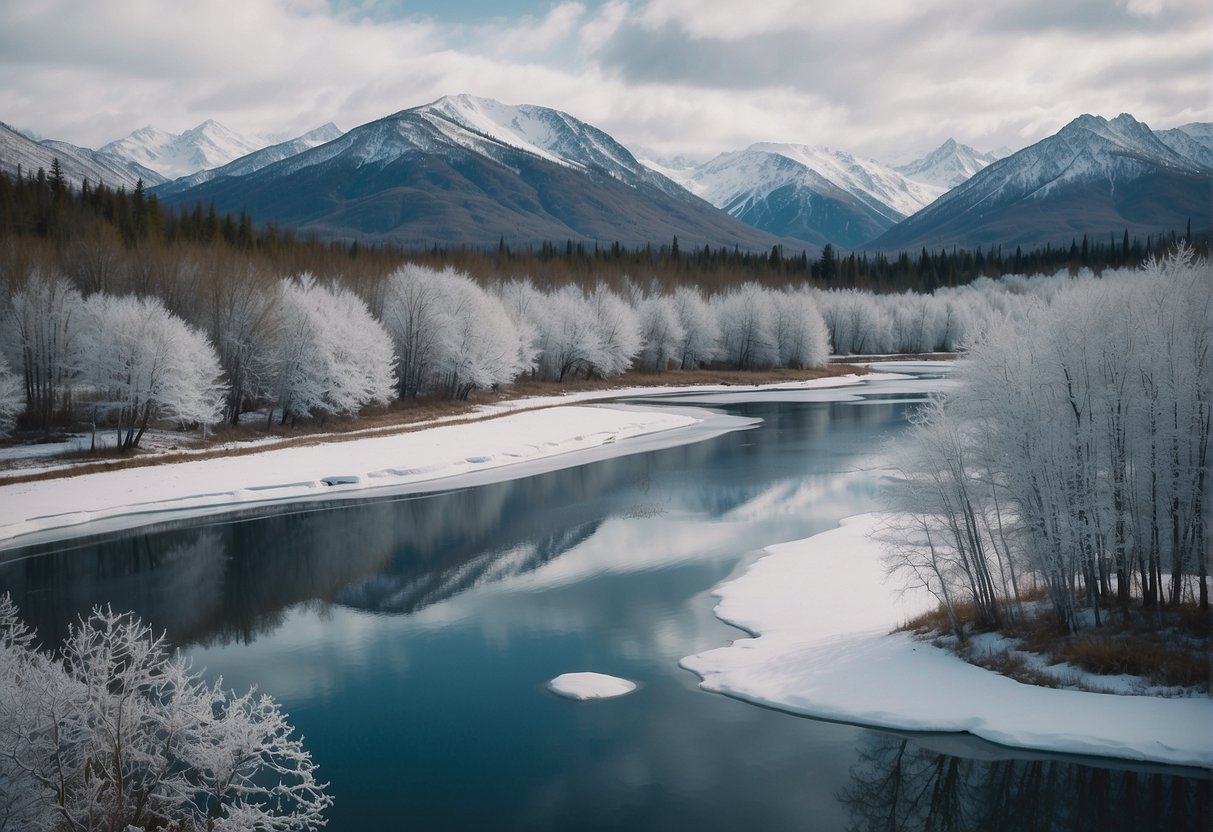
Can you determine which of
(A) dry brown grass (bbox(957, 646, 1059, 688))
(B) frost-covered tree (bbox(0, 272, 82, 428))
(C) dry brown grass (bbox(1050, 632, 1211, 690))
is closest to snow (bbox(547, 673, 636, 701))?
(A) dry brown grass (bbox(957, 646, 1059, 688))

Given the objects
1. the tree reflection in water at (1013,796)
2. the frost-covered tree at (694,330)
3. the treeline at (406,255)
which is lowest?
the tree reflection in water at (1013,796)

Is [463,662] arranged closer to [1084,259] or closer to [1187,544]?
[1187,544]

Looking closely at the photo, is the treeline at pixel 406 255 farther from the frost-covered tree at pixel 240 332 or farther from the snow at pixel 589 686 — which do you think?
the snow at pixel 589 686

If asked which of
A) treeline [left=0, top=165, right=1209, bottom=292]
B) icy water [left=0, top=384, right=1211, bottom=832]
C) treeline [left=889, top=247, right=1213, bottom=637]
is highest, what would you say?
treeline [left=0, top=165, right=1209, bottom=292]

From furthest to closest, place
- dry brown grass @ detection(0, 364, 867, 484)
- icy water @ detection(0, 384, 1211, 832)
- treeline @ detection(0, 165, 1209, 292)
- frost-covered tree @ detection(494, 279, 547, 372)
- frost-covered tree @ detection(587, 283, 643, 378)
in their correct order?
1. frost-covered tree @ detection(587, 283, 643, 378)
2. frost-covered tree @ detection(494, 279, 547, 372)
3. treeline @ detection(0, 165, 1209, 292)
4. dry brown grass @ detection(0, 364, 867, 484)
5. icy water @ detection(0, 384, 1211, 832)

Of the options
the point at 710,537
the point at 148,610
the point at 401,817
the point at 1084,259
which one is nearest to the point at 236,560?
the point at 148,610

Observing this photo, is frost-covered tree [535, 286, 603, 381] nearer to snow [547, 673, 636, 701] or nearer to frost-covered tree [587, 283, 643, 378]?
frost-covered tree [587, 283, 643, 378]

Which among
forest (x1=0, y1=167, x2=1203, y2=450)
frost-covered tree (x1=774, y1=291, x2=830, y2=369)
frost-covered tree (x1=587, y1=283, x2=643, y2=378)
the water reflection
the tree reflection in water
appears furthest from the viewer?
frost-covered tree (x1=774, y1=291, x2=830, y2=369)

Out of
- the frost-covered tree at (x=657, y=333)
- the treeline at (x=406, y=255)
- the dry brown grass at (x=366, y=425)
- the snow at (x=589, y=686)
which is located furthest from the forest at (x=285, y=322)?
the snow at (x=589, y=686)
